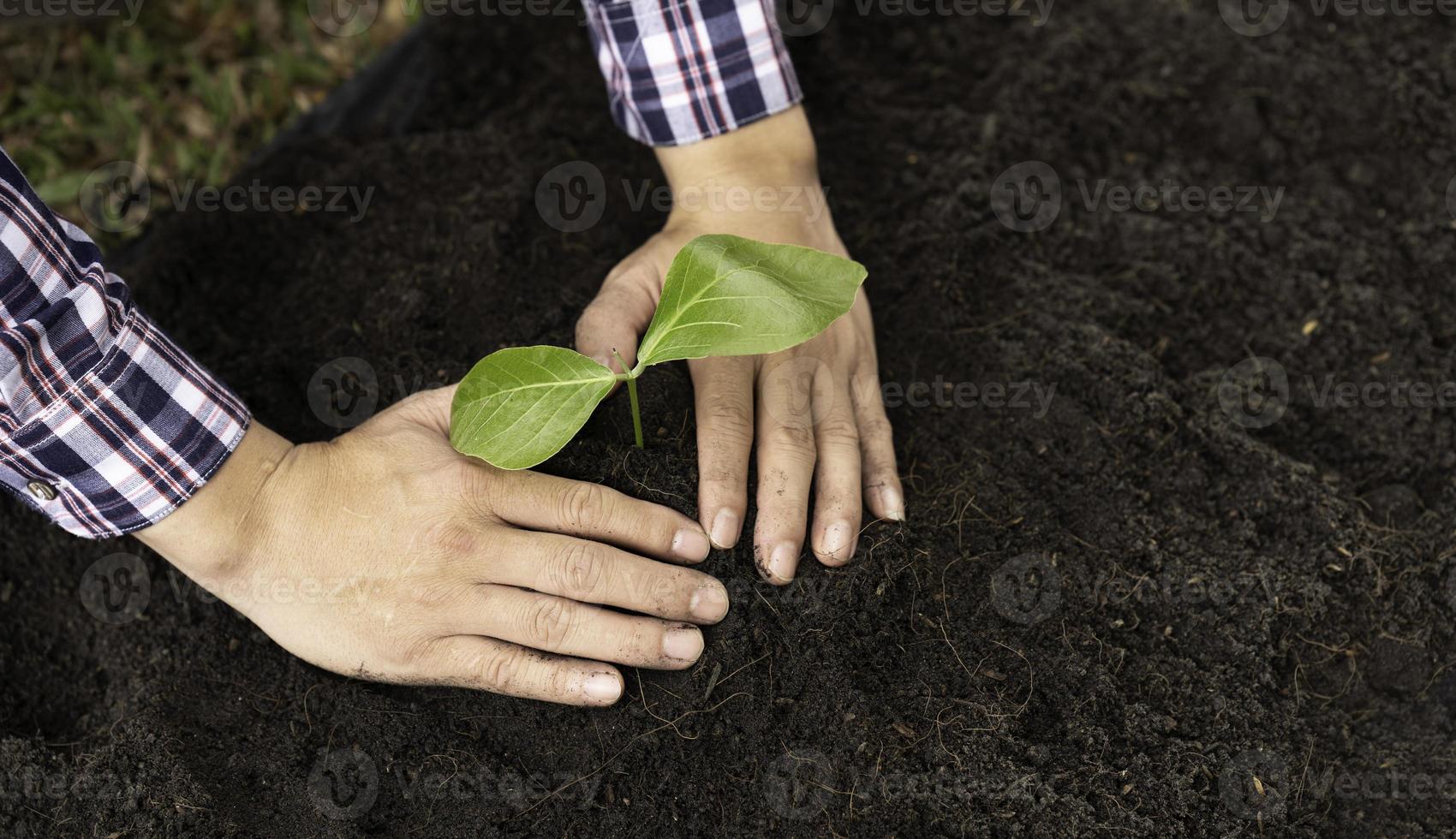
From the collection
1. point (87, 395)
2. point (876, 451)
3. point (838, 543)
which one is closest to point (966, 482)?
point (876, 451)

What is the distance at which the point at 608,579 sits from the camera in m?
1.35

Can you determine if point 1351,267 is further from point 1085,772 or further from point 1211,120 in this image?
point 1085,772

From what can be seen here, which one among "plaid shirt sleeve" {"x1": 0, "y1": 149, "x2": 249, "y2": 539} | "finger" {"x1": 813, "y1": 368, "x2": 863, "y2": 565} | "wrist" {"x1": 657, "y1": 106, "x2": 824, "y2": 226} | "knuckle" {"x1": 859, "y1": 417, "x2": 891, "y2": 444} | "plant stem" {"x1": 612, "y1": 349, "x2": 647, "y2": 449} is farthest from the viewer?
"wrist" {"x1": 657, "y1": 106, "x2": 824, "y2": 226}

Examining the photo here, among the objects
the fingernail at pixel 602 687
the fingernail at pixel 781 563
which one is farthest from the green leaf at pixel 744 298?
the fingernail at pixel 602 687

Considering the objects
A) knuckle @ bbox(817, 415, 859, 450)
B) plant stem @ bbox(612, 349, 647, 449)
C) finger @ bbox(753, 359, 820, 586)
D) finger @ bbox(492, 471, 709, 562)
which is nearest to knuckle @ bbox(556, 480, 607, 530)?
finger @ bbox(492, 471, 709, 562)

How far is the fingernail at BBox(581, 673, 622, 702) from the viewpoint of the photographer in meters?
1.34

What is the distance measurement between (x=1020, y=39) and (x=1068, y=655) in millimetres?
1557

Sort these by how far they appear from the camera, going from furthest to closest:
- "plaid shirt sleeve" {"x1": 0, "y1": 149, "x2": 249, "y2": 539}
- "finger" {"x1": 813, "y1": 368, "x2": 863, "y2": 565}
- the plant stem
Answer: "finger" {"x1": 813, "y1": 368, "x2": 863, "y2": 565} → the plant stem → "plaid shirt sleeve" {"x1": 0, "y1": 149, "x2": 249, "y2": 539}

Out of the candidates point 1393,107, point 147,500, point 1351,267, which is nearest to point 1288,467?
point 1351,267

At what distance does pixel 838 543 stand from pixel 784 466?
0.13 metres

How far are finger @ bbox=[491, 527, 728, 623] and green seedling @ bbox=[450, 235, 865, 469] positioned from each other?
0.16m

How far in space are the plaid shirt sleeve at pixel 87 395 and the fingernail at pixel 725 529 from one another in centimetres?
71

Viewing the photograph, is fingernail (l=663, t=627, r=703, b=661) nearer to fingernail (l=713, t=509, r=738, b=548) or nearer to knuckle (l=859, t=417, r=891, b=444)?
fingernail (l=713, t=509, r=738, b=548)

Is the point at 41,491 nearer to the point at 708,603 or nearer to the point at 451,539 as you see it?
the point at 451,539
